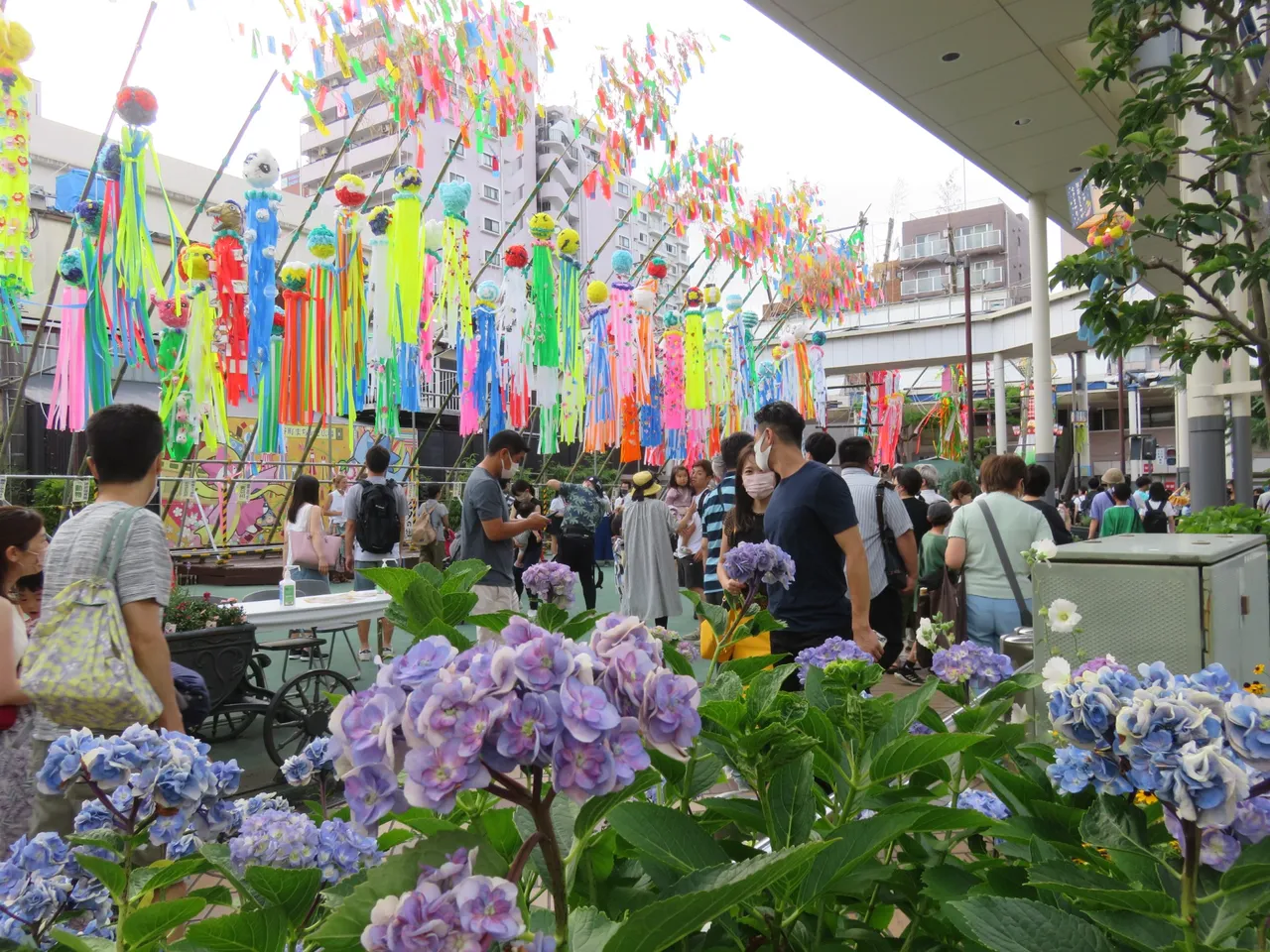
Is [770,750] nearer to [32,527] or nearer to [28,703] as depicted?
[28,703]

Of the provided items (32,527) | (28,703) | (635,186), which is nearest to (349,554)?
(32,527)

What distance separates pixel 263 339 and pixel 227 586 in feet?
19.3

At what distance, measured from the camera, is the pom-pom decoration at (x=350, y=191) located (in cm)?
795

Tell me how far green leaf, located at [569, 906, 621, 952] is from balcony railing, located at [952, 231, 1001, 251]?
2238 inches

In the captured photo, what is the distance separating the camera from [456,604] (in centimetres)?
98

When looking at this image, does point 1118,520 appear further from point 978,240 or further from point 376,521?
point 978,240

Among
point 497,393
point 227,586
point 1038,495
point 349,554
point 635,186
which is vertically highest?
point 635,186

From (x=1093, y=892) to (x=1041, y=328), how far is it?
10102mm

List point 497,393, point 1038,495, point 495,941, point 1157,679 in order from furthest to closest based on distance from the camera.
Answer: point 497,393, point 1038,495, point 1157,679, point 495,941

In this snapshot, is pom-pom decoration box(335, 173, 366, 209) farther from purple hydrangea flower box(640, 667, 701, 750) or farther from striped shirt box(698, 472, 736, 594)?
purple hydrangea flower box(640, 667, 701, 750)

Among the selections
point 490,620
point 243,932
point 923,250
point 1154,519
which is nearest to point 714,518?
point 490,620

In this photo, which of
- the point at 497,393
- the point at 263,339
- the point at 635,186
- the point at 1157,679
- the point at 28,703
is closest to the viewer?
the point at 1157,679

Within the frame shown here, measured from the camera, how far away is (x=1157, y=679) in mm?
798

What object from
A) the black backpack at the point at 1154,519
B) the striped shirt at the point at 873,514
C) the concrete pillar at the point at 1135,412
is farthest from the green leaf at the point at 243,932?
the concrete pillar at the point at 1135,412
